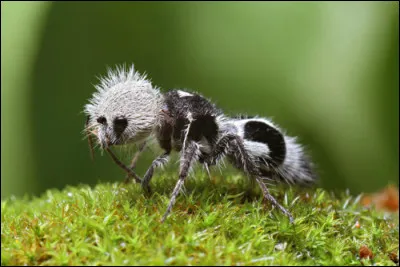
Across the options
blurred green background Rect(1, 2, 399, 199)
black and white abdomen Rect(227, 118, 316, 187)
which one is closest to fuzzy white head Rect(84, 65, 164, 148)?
black and white abdomen Rect(227, 118, 316, 187)

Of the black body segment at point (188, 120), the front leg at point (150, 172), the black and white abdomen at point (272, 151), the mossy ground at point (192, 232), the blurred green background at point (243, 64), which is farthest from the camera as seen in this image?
the blurred green background at point (243, 64)

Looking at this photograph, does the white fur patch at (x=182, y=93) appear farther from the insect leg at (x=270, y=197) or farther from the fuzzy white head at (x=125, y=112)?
the insect leg at (x=270, y=197)

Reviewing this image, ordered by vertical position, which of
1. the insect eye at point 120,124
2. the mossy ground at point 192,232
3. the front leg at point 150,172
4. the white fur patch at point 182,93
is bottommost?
the mossy ground at point 192,232

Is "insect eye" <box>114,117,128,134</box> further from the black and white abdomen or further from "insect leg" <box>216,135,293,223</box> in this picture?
the black and white abdomen

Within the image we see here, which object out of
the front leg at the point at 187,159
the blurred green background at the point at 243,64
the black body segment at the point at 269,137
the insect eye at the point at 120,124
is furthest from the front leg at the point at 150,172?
the blurred green background at the point at 243,64

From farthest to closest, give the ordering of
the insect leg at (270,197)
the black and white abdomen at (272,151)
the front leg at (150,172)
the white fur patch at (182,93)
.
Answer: the black and white abdomen at (272,151) < the white fur patch at (182,93) < the front leg at (150,172) < the insect leg at (270,197)

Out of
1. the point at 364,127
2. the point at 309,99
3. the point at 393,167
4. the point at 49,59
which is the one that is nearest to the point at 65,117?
the point at 49,59

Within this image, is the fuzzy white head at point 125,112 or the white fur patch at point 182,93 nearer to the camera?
the fuzzy white head at point 125,112
